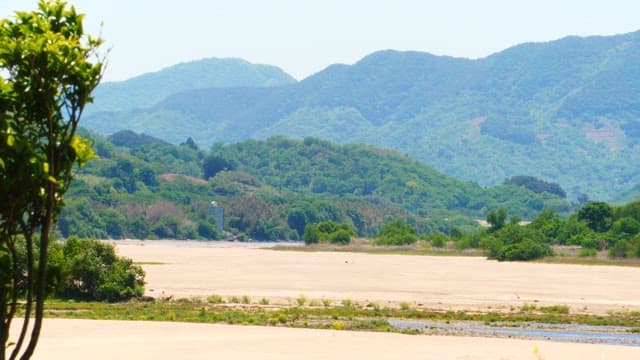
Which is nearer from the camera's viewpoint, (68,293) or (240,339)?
(240,339)

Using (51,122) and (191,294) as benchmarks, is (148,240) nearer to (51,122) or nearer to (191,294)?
(191,294)

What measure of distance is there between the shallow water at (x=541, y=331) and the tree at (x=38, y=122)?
2320 centimetres

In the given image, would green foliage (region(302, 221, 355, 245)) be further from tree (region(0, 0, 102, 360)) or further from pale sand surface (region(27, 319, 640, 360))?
tree (region(0, 0, 102, 360))

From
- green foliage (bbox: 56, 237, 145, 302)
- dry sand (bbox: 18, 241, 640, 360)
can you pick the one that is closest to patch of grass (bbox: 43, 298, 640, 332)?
green foliage (bbox: 56, 237, 145, 302)

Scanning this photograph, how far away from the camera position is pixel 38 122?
1995 cm

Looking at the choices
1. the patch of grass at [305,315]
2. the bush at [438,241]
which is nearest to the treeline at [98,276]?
the patch of grass at [305,315]

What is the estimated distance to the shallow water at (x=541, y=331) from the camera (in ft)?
134

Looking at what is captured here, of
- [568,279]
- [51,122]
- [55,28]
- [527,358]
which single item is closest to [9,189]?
[51,122]

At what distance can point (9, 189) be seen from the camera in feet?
64.2

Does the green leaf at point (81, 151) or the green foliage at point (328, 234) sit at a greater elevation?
the green foliage at point (328, 234)

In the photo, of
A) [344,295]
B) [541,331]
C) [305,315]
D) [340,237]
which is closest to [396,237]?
[340,237]

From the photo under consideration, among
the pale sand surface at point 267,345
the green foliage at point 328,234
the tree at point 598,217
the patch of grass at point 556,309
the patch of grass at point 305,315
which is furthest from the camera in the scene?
the green foliage at point 328,234

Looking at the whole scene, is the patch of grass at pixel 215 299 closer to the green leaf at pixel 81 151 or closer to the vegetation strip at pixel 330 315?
the vegetation strip at pixel 330 315

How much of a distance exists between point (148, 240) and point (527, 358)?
15264 centimetres
